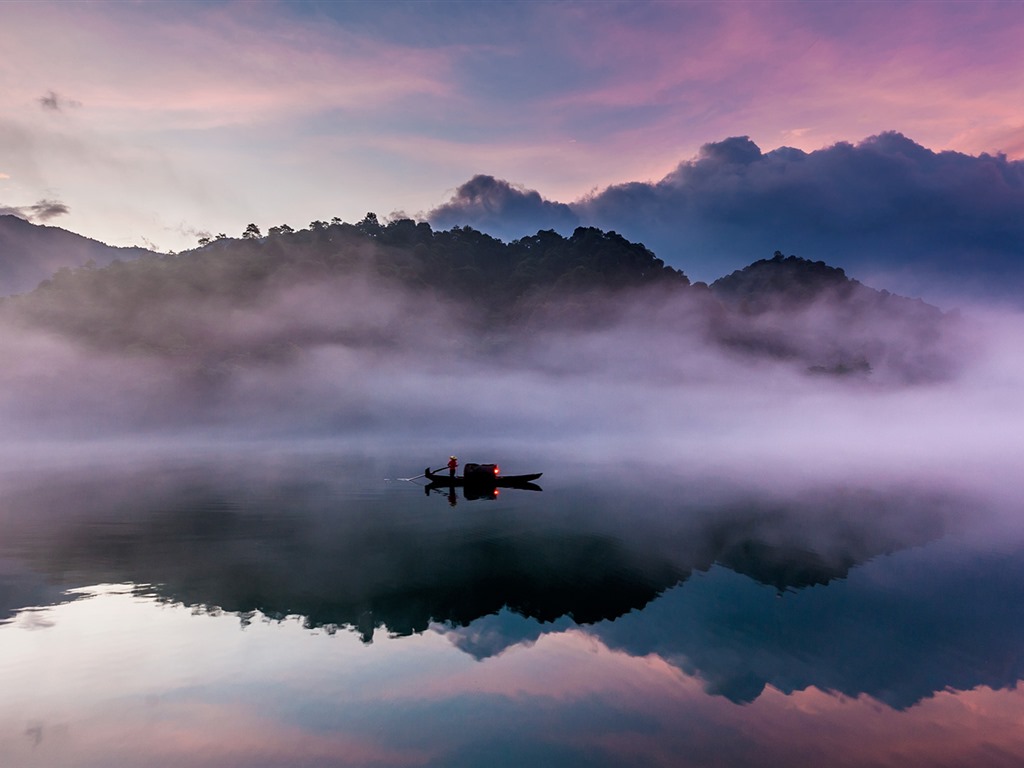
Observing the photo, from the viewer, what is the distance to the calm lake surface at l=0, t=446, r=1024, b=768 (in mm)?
20156

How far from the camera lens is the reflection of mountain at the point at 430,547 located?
36.2m

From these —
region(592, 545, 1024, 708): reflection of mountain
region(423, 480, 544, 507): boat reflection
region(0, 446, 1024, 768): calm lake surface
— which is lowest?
region(592, 545, 1024, 708): reflection of mountain

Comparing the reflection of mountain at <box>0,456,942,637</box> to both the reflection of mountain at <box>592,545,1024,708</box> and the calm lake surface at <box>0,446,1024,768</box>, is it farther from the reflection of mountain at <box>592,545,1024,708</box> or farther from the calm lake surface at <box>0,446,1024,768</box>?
the reflection of mountain at <box>592,545,1024,708</box>

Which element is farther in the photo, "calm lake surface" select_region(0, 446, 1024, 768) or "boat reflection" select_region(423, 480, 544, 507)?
"boat reflection" select_region(423, 480, 544, 507)

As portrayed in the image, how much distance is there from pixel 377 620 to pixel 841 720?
2179 centimetres

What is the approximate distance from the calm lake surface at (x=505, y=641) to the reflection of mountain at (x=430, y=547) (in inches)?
13.7

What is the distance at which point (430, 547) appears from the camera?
4981 cm

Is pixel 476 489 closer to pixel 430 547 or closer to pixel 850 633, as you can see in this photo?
pixel 430 547

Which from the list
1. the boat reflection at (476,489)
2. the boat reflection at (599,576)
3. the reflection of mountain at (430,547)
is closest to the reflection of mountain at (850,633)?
the boat reflection at (599,576)

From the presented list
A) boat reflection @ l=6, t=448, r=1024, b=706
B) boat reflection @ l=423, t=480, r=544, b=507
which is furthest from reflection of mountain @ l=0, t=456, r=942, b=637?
boat reflection @ l=423, t=480, r=544, b=507

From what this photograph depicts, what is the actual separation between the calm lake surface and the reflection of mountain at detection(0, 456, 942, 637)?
349 millimetres

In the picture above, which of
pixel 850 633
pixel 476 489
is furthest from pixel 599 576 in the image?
pixel 476 489

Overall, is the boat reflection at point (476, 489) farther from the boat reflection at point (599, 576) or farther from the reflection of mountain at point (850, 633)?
the reflection of mountain at point (850, 633)

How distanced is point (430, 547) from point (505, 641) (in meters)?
21.1
